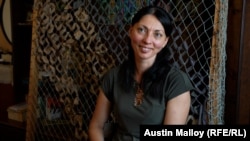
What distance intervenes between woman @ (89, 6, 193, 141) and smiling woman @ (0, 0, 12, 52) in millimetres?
1726

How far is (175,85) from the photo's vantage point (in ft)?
4.20

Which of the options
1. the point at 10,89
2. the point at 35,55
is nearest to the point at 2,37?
the point at 10,89

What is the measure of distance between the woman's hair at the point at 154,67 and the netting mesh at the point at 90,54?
1.00 ft

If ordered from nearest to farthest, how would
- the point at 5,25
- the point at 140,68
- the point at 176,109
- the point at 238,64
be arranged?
the point at 176,109 → the point at 140,68 → the point at 238,64 → the point at 5,25

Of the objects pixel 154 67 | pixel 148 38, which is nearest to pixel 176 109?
pixel 154 67

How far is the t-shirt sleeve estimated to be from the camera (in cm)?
128

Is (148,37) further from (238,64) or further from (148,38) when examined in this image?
(238,64)

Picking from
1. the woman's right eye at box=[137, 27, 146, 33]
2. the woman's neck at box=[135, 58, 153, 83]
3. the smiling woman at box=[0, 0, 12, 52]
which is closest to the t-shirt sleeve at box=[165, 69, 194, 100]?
the woman's neck at box=[135, 58, 153, 83]

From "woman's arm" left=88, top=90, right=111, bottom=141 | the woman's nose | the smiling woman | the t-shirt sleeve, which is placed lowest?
"woman's arm" left=88, top=90, right=111, bottom=141

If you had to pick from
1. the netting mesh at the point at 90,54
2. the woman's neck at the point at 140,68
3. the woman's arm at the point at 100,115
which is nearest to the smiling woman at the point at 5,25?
the netting mesh at the point at 90,54

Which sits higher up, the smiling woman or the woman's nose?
the smiling woman

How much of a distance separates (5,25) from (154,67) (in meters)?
1.98

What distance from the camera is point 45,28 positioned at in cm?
207

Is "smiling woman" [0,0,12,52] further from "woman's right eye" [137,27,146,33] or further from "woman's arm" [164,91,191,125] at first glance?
"woman's arm" [164,91,191,125]
